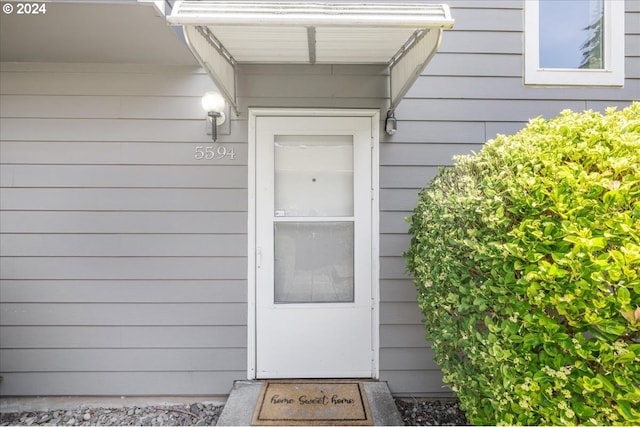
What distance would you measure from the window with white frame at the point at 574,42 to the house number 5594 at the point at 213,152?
2282 millimetres

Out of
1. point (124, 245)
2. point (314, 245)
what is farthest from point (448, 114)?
point (124, 245)

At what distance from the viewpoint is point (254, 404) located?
2129mm

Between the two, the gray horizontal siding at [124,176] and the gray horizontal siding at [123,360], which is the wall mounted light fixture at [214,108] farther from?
the gray horizontal siding at [123,360]

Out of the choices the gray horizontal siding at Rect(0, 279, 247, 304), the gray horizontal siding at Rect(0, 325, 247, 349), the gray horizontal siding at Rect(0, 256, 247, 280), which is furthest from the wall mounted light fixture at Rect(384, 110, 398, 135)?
the gray horizontal siding at Rect(0, 325, 247, 349)

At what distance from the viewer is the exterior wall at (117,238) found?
92.0 inches

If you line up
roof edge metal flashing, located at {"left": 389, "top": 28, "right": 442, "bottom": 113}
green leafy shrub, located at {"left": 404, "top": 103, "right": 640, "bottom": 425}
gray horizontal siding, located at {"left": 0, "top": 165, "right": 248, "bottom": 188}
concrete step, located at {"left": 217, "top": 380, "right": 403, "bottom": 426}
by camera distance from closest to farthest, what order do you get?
green leafy shrub, located at {"left": 404, "top": 103, "right": 640, "bottom": 425}, roof edge metal flashing, located at {"left": 389, "top": 28, "right": 442, "bottom": 113}, concrete step, located at {"left": 217, "top": 380, "right": 403, "bottom": 426}, gray horizontal siding, located at {"left": 0, "top": 165, "right": 248, "bottom": 188}

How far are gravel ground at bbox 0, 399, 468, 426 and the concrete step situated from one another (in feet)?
0.72

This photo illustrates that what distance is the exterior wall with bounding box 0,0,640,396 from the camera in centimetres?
234

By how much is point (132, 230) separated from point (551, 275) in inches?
99.5

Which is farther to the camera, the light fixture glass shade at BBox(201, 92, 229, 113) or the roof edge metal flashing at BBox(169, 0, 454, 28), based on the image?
the light fixture glass shade at BBox(201, 92, 229, 113)

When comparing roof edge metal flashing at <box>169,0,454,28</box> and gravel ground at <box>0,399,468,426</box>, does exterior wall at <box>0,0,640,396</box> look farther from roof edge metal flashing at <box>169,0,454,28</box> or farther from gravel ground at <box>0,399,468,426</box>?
→ roof edge metal flashing at <box>169,0,454,28</box>

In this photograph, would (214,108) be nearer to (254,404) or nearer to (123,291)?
(123,291)

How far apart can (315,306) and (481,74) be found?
2149 mm

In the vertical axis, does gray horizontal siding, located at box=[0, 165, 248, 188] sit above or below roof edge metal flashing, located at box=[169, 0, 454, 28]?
below
